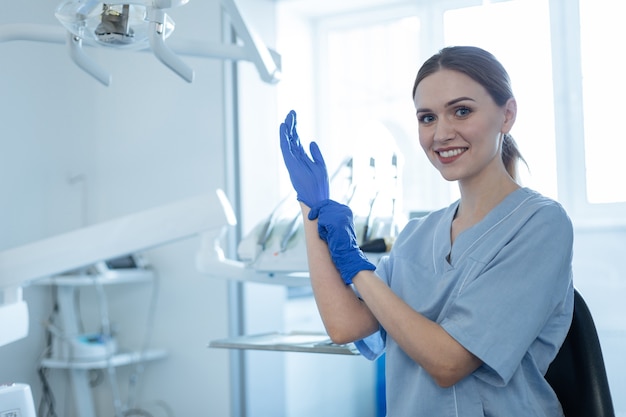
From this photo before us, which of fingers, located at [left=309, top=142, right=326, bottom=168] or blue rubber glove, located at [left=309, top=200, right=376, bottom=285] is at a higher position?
fingers, located at [left=309, top=142, right=326, bottom=168]

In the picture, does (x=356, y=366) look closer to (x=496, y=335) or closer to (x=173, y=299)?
(x=173, y=299)

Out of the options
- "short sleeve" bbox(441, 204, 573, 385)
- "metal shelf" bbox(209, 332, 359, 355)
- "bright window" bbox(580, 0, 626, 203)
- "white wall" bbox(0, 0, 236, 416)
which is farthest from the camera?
"white wall" bbox(0, 0, 236, 416)

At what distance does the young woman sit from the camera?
4.10 ft

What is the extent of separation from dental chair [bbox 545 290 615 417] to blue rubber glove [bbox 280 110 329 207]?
0.54 metres

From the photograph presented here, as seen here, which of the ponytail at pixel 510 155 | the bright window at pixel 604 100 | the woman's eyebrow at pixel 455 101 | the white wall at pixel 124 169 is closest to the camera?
the woman's eyebrow at pixel 455 101

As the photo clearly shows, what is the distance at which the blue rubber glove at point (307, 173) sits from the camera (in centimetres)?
149

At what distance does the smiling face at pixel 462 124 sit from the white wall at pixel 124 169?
1.65 meters

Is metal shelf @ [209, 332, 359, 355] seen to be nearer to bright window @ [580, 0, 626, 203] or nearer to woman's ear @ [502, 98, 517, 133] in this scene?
woman's ear @ [502, 98, 517, 133]

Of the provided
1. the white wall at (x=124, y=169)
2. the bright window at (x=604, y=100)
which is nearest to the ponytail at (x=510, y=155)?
the bright window at (x=604, y=100)

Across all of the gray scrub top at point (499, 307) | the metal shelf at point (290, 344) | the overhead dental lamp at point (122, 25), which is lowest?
the metal shelf at point (290, 344)

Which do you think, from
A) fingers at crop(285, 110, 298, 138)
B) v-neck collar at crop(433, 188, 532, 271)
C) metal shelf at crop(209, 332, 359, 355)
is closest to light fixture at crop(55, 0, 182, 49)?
fingers at crop(285, 110, 298, 138)

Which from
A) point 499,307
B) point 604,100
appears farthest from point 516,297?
point 604,100

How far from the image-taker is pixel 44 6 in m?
3.04

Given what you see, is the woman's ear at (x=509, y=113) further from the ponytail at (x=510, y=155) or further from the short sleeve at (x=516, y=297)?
the short sleeve at (x=516, y=297)
